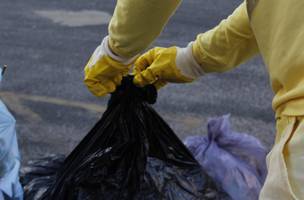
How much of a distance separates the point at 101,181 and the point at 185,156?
0.34m

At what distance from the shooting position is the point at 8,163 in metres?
2.39

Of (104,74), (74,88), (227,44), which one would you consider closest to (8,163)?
(104,74)

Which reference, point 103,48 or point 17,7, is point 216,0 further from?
point 103,48

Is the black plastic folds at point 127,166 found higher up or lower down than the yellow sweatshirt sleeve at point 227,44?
lower down

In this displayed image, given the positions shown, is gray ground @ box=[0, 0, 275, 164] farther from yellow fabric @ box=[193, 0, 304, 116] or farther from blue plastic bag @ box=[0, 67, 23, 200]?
yellow fabric @ box=[193, 0, 304, 116]

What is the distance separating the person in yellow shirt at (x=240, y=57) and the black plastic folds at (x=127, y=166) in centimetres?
12

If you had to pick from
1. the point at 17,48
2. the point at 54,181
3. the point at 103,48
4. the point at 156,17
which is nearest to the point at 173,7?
the point at 156,17

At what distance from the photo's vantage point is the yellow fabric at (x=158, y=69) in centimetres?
201

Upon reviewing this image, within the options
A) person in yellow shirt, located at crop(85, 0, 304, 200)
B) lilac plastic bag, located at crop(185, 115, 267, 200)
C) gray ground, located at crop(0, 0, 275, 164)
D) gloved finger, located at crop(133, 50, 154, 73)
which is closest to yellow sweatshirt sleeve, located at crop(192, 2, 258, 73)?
person in yellow shirt, located at crop(85, 0, 304, 200)

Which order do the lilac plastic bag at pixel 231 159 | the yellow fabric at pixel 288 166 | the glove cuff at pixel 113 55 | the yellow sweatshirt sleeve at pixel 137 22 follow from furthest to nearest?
the lilac plastic bag at pixel 231 159 < the glove cuff at pixel 113 55 < the yellow sweatshirt sleeve at pixel 137 22 < the yellow fabric at pixel 288 166

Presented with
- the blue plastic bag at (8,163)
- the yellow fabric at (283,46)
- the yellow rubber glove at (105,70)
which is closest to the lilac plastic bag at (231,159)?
the yellow rubber glove at (105,70)

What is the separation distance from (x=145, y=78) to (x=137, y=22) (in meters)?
A: 0.47

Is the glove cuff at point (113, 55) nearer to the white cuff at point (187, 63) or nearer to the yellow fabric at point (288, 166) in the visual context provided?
the white cuff at point (187, 63)

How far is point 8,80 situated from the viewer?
451 cm
